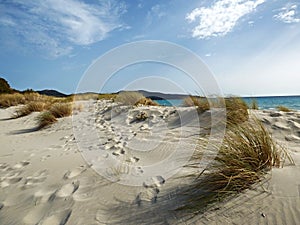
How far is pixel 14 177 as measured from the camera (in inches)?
121

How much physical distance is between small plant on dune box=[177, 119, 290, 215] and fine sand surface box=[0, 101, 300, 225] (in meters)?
0.08

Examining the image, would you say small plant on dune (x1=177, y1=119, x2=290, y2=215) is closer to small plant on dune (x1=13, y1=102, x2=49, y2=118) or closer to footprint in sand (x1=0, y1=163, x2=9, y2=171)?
footprint in sand (x1=0, y1=163, x2=9, y2=171)

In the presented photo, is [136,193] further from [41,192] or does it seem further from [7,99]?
[7,99]

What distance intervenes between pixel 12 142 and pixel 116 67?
3.00 m

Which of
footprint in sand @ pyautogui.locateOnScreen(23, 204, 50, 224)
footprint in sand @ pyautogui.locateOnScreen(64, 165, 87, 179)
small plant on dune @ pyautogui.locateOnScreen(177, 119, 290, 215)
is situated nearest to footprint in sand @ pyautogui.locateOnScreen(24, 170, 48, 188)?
footprint in sand @ pyautogui.locateOnScreen(64, 165, 87, 179)

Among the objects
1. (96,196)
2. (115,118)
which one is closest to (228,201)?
(96,196)

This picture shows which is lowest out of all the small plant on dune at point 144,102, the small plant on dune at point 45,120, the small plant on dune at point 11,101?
the small plant on dune at point 45,120

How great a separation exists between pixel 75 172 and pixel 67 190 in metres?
0.51

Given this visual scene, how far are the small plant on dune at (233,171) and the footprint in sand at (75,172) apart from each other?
1458 mm

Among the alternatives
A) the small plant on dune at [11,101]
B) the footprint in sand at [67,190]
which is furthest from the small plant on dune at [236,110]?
the small plant on dune at [11,101]

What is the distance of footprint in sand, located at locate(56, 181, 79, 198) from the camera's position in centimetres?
246

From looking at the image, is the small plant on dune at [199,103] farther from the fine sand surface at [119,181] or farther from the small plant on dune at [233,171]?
the small plant on dune at [233,171]

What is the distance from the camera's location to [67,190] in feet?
8.37

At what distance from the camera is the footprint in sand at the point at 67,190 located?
96.9 inches
